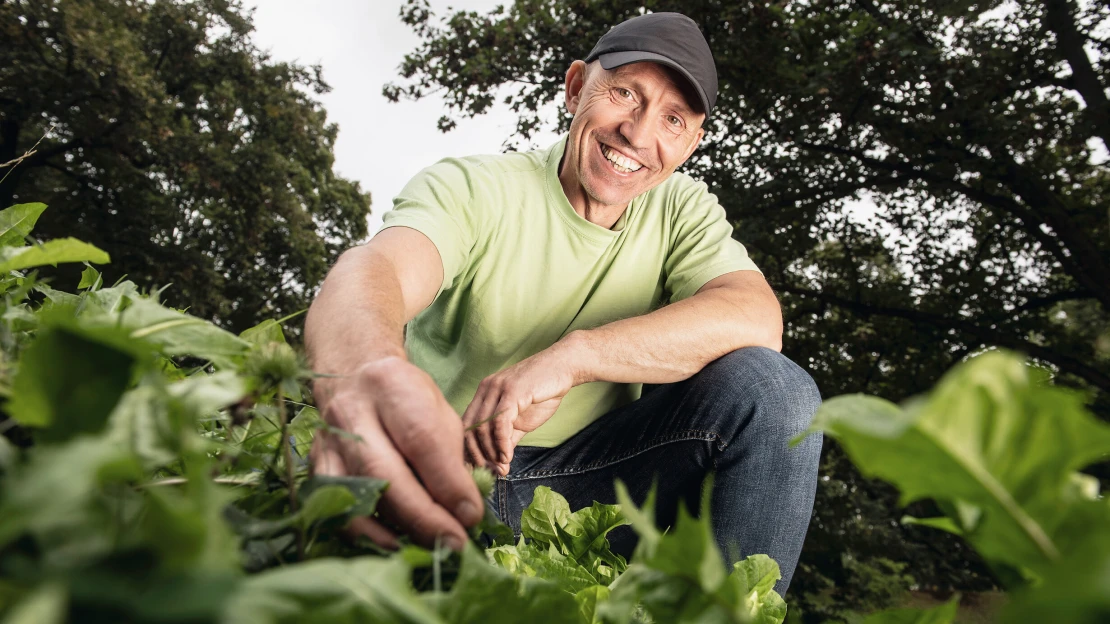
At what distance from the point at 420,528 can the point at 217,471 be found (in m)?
0.15

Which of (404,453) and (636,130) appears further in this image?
(636,130)

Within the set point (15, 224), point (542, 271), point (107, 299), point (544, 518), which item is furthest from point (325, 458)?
point (542, 271)

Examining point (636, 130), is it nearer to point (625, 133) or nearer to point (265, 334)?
point (625, 133)

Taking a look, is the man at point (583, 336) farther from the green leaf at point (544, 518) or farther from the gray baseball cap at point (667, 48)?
the green leaf at point (544, 518)

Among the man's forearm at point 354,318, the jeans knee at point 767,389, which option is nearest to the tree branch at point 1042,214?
the jeans knee at point 767,389

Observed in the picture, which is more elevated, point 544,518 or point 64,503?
point 64,503

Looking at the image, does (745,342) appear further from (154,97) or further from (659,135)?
(154,97)

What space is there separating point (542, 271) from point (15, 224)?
68.1 inches

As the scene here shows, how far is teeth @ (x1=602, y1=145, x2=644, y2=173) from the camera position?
2582 mm

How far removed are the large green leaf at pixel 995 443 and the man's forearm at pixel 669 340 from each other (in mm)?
1317

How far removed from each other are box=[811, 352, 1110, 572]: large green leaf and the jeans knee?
143cm

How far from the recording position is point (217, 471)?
500 mm

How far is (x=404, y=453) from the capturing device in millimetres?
631

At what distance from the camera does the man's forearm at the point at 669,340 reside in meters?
1.72
